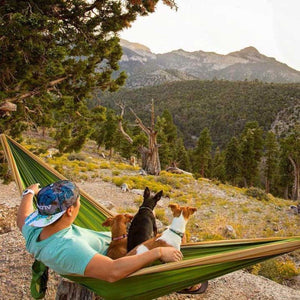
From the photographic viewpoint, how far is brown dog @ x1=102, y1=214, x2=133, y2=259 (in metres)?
2.13

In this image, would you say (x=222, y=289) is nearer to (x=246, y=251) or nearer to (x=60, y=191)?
(x=246, y=251)

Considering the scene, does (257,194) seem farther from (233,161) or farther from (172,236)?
(172,236)

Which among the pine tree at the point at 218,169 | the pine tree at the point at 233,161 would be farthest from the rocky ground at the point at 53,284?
the pine tree at the point at 218,169

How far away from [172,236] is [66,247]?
797 mm

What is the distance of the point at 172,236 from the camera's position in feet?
6.70

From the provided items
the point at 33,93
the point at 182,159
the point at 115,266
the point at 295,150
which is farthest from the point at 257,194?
the point at 182,159

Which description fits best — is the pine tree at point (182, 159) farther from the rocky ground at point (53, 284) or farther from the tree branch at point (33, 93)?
the rocky ground at point (53, 284)

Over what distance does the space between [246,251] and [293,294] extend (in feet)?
11.0

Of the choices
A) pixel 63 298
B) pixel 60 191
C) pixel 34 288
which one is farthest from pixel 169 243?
pixel 34 288

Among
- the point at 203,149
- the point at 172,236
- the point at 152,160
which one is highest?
the point at 172,236

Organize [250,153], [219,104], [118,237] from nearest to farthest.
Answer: [118,237]
[250,153]
[219,104]

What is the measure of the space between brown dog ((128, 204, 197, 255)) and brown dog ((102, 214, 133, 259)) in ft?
0.84

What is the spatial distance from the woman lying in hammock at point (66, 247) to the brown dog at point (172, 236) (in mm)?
240

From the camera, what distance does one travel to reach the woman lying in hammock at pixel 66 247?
1554 millimetres
